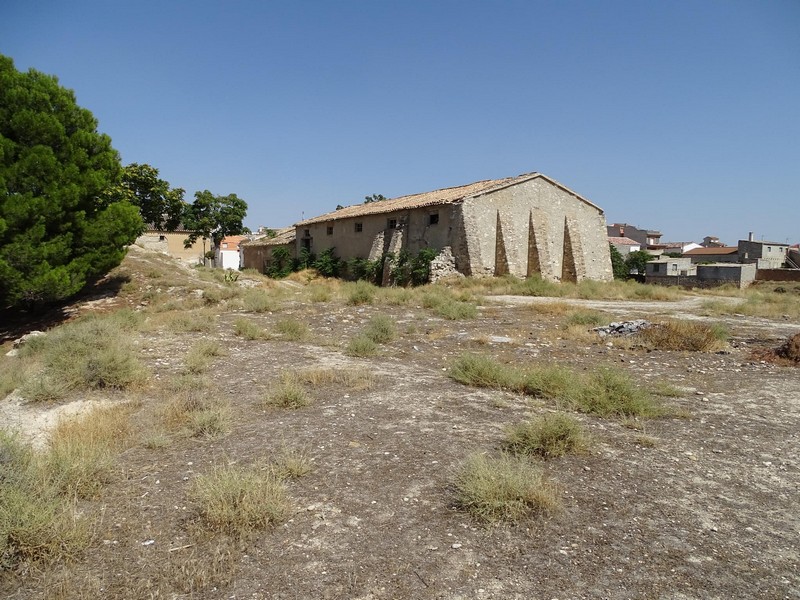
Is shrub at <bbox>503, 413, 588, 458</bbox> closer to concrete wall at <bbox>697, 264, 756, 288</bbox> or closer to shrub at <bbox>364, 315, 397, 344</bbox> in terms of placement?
shrub at <bbox>364, 315, 397, 344</bbox>

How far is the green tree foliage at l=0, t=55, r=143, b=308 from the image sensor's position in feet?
42.2

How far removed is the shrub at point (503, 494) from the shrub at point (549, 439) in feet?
2.23

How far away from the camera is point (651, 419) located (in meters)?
5.43

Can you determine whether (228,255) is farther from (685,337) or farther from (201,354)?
(685,337)

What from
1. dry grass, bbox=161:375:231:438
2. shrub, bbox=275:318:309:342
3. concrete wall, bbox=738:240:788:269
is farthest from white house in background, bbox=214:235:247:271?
concrete wall, bbox=738:240:788:269

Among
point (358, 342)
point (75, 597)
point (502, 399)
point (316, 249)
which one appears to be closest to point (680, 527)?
point (502, 399)

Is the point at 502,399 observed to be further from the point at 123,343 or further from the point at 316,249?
the point at 316,249

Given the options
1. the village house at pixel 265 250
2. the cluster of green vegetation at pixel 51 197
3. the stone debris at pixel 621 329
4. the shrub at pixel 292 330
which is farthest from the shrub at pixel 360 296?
the village house at pixel 265 250

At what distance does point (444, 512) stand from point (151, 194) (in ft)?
112

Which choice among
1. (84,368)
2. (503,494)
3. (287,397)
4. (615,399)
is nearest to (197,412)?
(287,397)

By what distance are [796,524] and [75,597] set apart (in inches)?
174

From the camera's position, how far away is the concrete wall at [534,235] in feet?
78.4

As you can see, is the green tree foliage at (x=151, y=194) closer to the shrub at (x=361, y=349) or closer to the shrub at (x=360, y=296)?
the shrub at (x=360, y=296)

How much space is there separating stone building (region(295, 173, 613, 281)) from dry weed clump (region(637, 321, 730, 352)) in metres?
13.6
